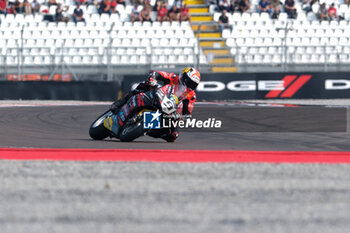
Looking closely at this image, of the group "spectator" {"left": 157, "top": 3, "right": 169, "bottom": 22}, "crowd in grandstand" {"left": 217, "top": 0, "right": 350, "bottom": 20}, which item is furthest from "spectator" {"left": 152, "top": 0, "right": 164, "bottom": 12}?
"crowd in grandstand" {"left": 217, "top": 0, "right": 350, "bottom": 20}

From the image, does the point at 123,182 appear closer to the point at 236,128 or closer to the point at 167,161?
the point at 167,161

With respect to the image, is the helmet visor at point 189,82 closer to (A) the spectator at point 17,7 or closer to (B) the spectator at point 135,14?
(B) the spectator at point 135,14

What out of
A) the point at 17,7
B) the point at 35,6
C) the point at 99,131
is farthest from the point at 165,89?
the point at 17,7

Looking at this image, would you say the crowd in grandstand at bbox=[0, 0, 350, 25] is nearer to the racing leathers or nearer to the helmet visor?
the racing leathers

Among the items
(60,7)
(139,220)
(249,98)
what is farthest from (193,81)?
(60,7)

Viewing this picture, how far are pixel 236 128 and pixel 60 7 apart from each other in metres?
14.6

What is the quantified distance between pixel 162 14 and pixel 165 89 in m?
16.3

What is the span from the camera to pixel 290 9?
86.7ft

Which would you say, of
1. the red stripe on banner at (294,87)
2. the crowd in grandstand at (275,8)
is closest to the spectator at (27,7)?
the crowd in grandstand at (275,8)

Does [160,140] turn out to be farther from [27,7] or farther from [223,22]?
[27,7]

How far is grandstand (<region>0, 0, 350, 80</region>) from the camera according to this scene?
22312 mm

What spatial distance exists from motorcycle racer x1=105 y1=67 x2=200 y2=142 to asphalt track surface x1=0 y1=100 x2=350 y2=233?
2.57 m

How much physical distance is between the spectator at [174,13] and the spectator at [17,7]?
5.87 meters

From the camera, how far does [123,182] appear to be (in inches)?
243
